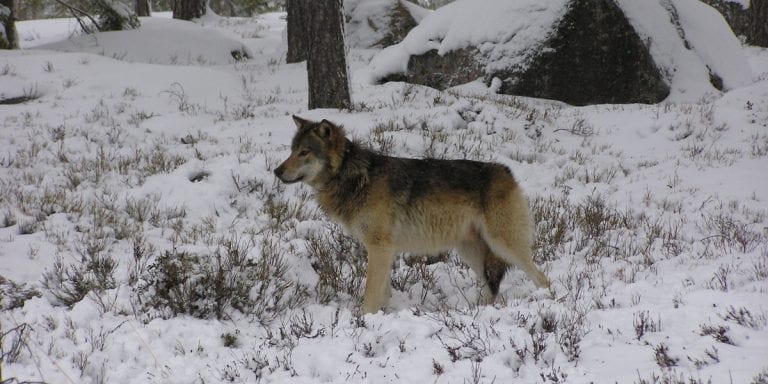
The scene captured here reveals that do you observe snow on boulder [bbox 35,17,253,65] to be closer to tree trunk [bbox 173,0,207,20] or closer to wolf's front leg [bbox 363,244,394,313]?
tree trunk [bbox 173,0,207,20]

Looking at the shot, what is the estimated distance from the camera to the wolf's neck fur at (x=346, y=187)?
17.2ft

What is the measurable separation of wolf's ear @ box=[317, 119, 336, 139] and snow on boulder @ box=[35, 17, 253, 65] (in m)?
13.4

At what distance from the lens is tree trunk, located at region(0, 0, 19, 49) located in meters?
15.2

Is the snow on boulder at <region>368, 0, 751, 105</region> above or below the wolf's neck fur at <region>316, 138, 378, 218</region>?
above

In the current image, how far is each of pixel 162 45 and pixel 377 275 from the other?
1565 centimetres

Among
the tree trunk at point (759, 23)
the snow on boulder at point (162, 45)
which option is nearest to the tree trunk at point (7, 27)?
the snow on boulder at point (162, 45)

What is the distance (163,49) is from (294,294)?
49.9 ft

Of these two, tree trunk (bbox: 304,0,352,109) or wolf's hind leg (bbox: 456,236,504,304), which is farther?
tree trunk (bbox: 304,0,352,109)

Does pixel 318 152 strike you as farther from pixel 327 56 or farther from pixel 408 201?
pixel 327 56

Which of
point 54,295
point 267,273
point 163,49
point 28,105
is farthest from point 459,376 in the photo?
point 163,49

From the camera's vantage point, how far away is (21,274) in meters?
4.77

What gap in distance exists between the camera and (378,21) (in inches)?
821

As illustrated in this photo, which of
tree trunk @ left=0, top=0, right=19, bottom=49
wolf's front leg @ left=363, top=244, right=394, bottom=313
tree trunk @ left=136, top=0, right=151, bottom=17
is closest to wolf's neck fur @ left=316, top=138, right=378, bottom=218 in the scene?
wolf's front leg @ left=363, top=244, right=394, bottom=313

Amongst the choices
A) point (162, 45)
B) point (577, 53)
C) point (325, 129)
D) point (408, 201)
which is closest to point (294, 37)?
point (162, 45)
